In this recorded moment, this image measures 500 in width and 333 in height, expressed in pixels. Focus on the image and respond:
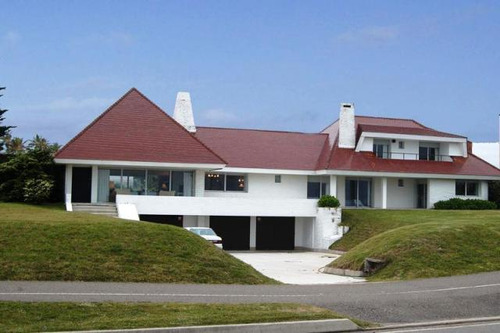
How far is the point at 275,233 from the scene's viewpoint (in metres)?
45.2

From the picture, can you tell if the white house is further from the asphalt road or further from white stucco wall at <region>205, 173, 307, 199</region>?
the asphalt road

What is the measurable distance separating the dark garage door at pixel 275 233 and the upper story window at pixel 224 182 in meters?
4.01

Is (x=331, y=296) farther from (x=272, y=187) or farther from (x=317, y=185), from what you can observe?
(x=317, y=185)

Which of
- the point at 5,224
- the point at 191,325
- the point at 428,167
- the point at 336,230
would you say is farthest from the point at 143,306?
the point at 428,167

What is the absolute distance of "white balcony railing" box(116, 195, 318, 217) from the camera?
38875 millimetres

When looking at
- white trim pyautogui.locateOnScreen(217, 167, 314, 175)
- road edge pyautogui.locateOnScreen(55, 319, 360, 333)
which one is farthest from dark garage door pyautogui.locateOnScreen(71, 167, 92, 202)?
road edge pyautogui.locateOnScreen(55, 319, 360, 333)

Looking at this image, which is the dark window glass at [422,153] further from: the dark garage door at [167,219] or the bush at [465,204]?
the dark garage door at [167,219]

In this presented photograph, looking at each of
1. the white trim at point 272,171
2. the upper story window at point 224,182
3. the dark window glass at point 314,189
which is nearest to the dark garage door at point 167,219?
the upper story window at point 224,182

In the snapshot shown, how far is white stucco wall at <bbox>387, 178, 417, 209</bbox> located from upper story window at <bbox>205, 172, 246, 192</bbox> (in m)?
10.7

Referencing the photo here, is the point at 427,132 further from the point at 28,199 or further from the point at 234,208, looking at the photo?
the point at 28,199

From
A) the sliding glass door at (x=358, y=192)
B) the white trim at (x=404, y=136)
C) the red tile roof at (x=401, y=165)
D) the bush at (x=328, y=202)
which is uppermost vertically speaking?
the white trim at (x=404, y=136)

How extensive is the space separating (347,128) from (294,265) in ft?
65.2

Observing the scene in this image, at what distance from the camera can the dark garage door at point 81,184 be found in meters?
Result: 39.8

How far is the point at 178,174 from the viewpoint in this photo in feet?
138
